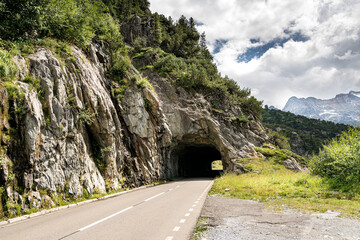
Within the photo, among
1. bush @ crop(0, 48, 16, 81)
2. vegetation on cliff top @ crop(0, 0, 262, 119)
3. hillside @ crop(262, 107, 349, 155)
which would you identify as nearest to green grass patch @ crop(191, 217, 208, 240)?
bush @ crop(0, 48, 16, 81)

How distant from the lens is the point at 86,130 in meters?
17.3

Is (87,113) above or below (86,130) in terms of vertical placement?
above

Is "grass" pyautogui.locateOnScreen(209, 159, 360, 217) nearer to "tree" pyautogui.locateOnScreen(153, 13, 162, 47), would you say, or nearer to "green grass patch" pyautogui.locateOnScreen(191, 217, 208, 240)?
"green grass patch" pyautogui.locateOnScreen(191, 217, 208, 240)

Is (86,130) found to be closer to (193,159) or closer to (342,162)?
(342,162)

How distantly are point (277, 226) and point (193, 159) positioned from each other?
5127 centimetres

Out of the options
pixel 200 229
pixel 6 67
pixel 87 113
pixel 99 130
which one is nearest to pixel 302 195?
pixel 200 229

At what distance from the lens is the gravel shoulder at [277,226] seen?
576 cm

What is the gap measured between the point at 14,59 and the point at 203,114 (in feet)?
85.1

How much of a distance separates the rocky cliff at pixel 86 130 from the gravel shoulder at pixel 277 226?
8.36 m

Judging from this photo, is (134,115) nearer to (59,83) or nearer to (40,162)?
(59,83)

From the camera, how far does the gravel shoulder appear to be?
227 inches

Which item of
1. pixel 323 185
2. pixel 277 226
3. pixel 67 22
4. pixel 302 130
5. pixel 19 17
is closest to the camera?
pixel 277 226

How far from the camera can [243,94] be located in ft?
141

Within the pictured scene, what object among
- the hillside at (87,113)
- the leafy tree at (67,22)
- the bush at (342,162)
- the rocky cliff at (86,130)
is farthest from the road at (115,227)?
the leafy tree at (67,22)
